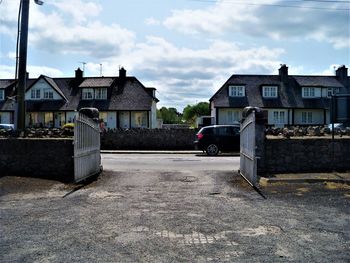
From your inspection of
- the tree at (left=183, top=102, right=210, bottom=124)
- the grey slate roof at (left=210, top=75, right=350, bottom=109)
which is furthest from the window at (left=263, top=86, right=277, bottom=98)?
the tree at (left=183, top=102, right=210, bottom=124)

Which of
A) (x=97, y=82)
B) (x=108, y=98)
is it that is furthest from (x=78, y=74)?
(x=108, y=98)

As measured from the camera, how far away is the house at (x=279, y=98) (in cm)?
4744

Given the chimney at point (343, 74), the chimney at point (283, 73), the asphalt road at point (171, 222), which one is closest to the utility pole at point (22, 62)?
the asphalt road at point (171, 222)

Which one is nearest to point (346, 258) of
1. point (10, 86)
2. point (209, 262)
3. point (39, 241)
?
point (209, 262)

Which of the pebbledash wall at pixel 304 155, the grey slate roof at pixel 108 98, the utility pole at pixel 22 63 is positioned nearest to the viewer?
the pebbledash wall at pixel 304 155

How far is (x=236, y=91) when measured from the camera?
4812 centimetres

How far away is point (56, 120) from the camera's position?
4838 centimetres

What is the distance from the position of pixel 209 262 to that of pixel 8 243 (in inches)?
116

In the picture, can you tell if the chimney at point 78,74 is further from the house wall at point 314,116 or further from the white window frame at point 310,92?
the white window frame at point 310,92

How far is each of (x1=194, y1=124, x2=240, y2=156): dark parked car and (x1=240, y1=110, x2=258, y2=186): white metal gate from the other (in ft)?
36.0

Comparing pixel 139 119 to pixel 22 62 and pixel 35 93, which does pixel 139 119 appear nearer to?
pixel 35 93

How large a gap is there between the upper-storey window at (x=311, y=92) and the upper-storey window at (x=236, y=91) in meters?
7.63

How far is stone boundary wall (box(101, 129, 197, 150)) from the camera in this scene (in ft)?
102

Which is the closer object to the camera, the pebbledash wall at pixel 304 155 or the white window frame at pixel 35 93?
the pebbledash wall at pixel 304 155
